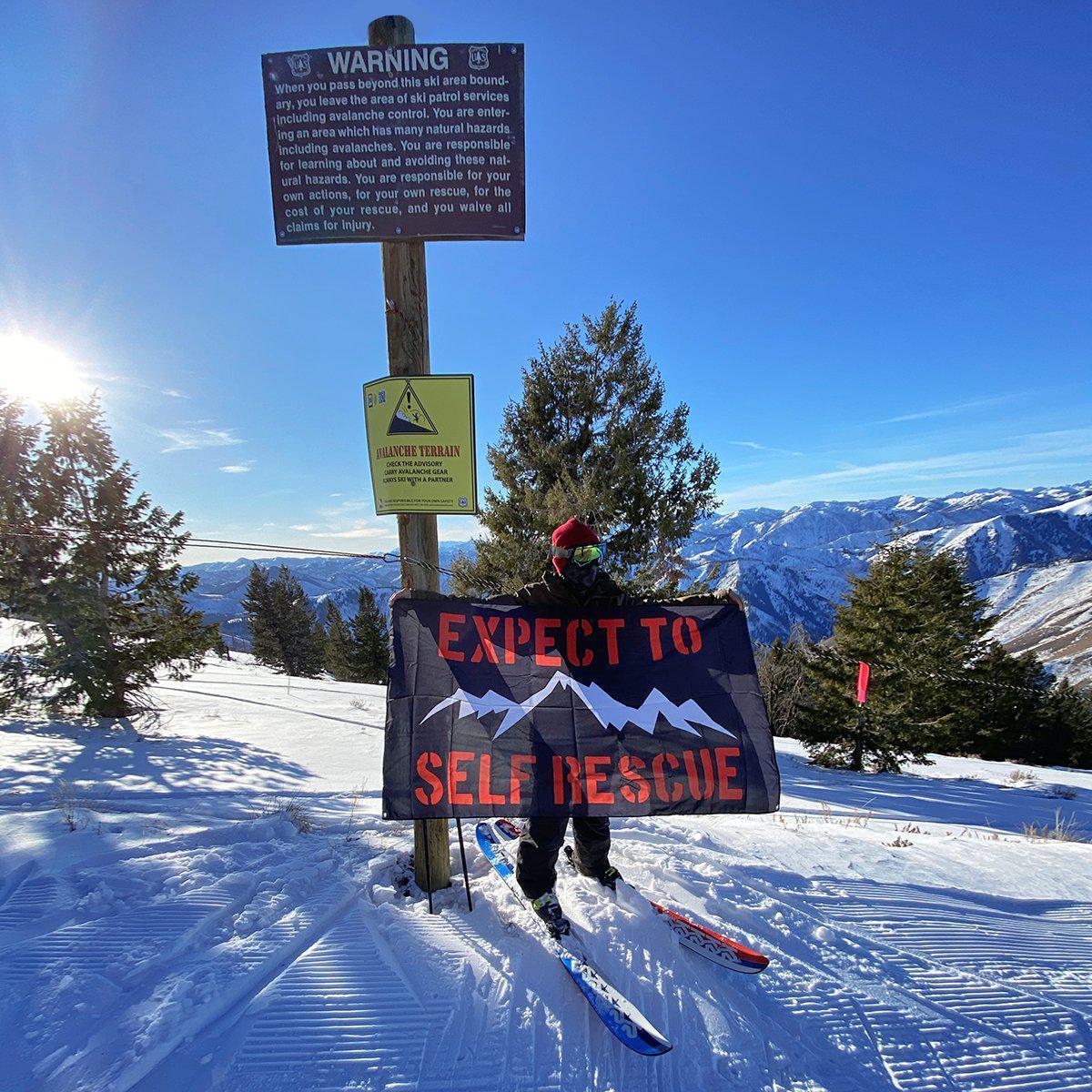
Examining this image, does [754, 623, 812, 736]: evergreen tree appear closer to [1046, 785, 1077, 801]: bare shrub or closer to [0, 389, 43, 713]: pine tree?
[1046, 785, 1077, 801]: bare shrub

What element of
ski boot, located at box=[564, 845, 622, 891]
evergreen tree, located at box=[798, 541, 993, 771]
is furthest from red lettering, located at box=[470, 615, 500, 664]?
evergreen tree, located at box=[798, 541, 993, 771]

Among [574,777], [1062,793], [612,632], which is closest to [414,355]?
[612,632]

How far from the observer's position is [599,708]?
3.40 meters

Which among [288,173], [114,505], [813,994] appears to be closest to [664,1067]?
[813,994]

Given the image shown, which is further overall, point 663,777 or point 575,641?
point 575,641

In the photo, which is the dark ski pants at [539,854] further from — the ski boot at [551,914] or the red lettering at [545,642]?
the red lettering at [545,642]

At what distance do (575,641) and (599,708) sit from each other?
49cm

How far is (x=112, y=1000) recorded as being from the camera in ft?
7.51

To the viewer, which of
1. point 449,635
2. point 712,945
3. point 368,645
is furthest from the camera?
point 368,645

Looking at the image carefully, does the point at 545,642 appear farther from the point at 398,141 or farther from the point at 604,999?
the point at 398,141

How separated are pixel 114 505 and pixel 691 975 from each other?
13.1m

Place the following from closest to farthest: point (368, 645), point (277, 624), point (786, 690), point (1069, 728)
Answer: point (786, 690) < point (1069, 728) < point (277, 624) < point (368, 645)

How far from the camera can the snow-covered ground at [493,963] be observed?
7.16 feet

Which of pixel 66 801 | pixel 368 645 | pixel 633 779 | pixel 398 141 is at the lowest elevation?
pixel 368 645
